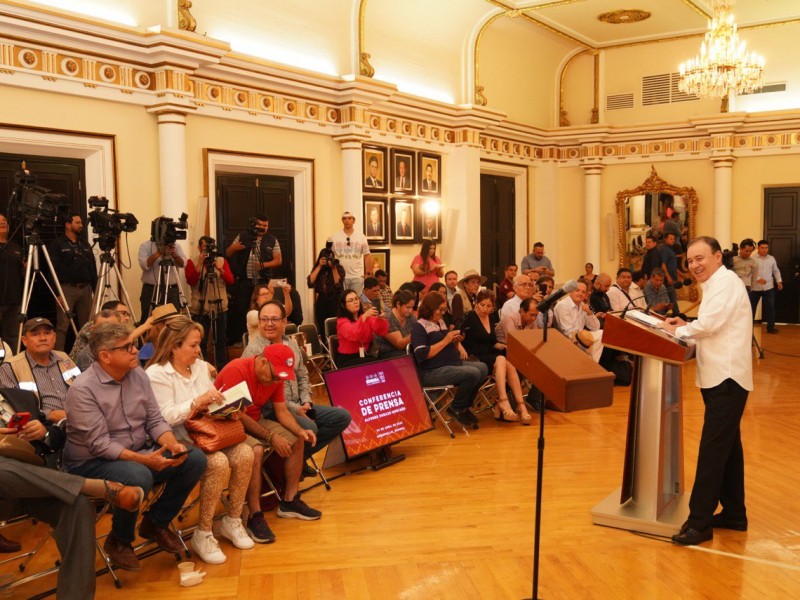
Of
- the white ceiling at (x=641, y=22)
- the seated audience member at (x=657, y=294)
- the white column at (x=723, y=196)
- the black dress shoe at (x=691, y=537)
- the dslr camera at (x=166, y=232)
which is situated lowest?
the black dress shoe at (x=691, y=537)

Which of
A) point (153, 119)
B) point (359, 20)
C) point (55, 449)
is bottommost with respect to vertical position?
point (55, 449)

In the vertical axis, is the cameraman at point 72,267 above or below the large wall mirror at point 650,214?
below

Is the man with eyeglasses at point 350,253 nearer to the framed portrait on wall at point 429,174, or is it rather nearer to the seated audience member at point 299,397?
the framed portrait on wall at point 429,174

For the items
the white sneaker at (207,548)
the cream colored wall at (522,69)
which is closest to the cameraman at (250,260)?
the white sneaker at (207,548)

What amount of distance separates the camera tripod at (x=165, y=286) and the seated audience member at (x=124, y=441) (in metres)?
3.21

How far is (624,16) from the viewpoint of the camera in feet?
44.0

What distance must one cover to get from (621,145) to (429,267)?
626cm

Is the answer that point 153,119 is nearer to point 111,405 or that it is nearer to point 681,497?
point 111,405

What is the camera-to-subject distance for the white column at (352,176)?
34.2 ft

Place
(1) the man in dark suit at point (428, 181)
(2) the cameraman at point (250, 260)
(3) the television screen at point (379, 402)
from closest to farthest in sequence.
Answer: (3) the television screen at point (379, 402), (2) the cameraman at point (250, 260), (1) the man in dark suit at point (428, 181)

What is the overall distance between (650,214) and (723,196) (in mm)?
1342

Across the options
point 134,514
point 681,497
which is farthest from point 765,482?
point 134,514

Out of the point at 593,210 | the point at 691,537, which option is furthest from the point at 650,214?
the point at 691,537

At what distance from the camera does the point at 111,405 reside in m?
4.02
